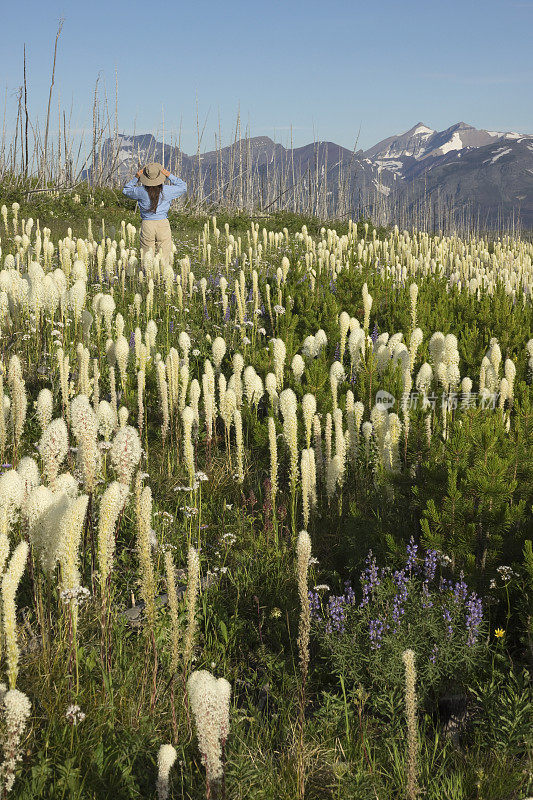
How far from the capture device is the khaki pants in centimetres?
1138

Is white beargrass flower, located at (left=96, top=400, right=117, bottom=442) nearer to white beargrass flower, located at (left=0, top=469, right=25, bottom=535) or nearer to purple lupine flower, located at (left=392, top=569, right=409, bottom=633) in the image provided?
white beargrass flower, located at (left=0, top=469, right=25, bottom=535)

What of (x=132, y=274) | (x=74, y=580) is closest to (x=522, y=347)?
(x=132, y=274)

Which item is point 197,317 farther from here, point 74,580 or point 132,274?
point 74,580

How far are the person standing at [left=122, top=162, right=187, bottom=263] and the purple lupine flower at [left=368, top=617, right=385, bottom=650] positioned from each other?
9413mm

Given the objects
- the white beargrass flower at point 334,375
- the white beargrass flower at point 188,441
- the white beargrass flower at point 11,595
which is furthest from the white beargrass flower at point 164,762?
the white beargrass flower at point 334,375

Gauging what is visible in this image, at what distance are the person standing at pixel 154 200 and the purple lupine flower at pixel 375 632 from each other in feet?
30.9

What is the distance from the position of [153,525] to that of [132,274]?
657 centimetres

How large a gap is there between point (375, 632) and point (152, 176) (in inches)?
407

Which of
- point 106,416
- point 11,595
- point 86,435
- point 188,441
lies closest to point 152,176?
point 106,416

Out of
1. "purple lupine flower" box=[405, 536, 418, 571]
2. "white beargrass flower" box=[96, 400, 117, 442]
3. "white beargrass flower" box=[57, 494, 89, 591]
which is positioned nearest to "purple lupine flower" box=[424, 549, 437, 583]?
"purple lupine flower" box=[405, 536, 418, 571]

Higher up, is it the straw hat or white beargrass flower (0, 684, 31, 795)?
→ the straw hat

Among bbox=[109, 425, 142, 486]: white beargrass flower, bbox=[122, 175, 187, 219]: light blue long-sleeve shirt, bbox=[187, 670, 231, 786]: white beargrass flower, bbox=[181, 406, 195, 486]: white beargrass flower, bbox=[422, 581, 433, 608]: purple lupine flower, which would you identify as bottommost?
bbox=[422, 581, 433, 608]: purple lupine flower

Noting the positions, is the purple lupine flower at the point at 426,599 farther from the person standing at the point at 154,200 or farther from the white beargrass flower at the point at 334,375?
the person standing at the point at 154,200

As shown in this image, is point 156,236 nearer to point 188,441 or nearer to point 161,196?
point 161,196
